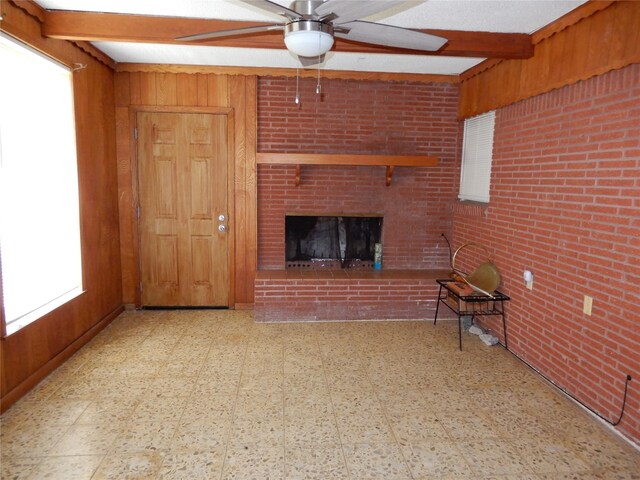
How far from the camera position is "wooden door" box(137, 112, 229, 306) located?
435 cm

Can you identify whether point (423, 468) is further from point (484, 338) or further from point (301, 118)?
point (301, 118)

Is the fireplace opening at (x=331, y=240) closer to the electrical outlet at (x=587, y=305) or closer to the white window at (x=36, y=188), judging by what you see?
the white window at (x=36, y=188)

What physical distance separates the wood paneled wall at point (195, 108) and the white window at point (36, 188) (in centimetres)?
91

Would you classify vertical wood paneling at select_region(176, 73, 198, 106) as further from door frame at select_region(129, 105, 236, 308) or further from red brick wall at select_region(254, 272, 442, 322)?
red brick wall at select_region(254, 272, 442, 322)

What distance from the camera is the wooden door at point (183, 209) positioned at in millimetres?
4348

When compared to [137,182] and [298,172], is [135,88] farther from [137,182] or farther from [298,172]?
[298,172]

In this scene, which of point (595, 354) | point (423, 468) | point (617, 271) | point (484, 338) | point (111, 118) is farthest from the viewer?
point (111, 118)

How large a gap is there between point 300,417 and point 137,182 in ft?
10.1

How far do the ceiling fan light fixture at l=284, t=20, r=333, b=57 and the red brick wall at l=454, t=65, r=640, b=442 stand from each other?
1799mm

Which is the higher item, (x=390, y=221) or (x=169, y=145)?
(x=169, y=145)

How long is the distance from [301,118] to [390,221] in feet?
4.96

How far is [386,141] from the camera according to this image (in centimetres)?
457

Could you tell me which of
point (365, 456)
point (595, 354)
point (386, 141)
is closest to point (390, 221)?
point (386, 141)

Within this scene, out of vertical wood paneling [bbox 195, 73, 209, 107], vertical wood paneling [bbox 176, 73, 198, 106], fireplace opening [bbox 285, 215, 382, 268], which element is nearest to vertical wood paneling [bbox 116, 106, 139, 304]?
vertical wood paneling [bbox 176, 73, 198, 106]
